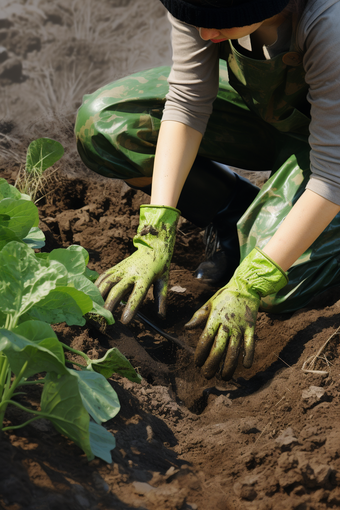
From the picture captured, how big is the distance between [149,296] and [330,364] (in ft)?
2.81

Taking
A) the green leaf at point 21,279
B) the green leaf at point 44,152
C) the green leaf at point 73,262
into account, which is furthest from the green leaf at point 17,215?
the green leaf at point 44,152

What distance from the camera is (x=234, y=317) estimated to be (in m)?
1.47

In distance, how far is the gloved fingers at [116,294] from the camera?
149 cm

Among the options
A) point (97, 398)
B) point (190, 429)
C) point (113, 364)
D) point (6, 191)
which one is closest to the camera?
point (97, 398)

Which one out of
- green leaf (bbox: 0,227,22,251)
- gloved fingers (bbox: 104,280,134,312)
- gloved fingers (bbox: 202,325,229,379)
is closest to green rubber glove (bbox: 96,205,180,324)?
gloved fingers (bbox: 104,280,134,312)

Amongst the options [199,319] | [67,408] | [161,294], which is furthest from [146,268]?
[67,408]

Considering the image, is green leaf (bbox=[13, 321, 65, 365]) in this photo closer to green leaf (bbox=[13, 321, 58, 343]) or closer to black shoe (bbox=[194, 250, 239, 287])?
green leaf (bbox=[13, 321, 58, 343])

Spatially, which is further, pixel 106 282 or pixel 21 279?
pixel 106 282

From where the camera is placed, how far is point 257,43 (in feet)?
5.01

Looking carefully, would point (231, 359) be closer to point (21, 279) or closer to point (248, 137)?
point (21, 279)

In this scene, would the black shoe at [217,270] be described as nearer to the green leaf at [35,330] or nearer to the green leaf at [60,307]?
the green leaf at [60,307]

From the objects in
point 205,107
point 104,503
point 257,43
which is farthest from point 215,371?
point 257,43

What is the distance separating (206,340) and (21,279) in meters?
0.72

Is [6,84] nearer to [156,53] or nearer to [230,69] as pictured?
[156,53]
